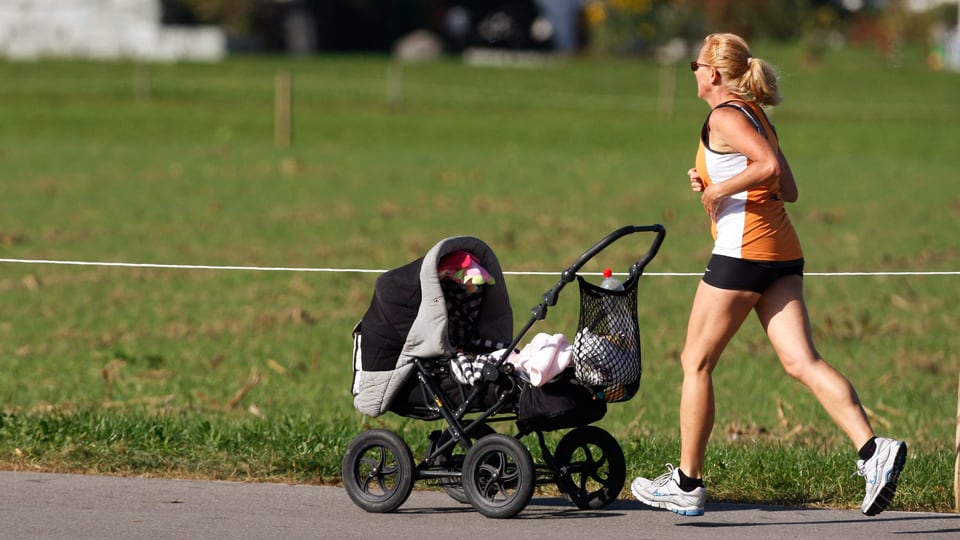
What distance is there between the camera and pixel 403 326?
20.7ft

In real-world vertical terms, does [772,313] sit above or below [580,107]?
above

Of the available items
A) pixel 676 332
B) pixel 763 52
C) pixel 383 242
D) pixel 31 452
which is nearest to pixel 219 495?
pixel 31 452

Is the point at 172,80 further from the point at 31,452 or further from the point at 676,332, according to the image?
the point at 31,452

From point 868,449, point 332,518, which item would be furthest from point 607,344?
point 332,518

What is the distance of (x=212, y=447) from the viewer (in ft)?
23.9

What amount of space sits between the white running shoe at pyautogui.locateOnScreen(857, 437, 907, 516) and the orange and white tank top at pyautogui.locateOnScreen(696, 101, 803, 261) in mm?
840

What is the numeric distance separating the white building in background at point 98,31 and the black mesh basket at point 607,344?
232ft

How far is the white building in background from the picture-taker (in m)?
75.6

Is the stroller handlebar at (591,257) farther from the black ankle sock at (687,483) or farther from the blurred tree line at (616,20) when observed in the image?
the blurred tree line at (616,20)

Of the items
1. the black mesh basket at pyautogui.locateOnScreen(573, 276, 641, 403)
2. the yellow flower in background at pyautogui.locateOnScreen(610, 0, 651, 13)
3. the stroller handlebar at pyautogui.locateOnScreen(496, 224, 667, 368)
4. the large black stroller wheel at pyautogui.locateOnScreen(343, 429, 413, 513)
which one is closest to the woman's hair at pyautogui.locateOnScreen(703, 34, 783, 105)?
the stroller handlebar at pyautogui.locateOnScreen(496, 224, 667, 368)

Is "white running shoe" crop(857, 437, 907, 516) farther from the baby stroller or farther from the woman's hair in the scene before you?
the woman's hair

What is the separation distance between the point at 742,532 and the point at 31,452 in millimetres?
3302

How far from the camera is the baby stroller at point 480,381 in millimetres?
6090

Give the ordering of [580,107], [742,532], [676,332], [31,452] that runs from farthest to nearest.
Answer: [580,107]
[676,332]
[31,452]
[742,532]
